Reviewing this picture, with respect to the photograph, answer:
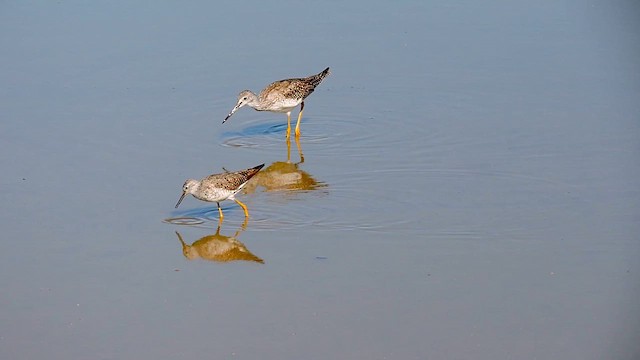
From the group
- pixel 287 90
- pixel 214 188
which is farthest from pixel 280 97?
pixel 214 188

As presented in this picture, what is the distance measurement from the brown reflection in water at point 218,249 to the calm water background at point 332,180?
0.12 m

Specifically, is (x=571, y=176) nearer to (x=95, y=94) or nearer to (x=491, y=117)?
(x=491, y=117)

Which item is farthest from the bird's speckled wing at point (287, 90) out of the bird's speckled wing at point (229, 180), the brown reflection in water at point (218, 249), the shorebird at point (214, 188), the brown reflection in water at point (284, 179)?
the brown reflection in water at point (218, 249)

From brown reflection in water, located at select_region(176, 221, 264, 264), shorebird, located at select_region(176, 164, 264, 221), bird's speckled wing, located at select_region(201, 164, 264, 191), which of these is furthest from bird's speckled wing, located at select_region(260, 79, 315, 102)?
brown reflection in water, located at select_region(176, 221, 264, 264)

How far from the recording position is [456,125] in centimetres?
1442

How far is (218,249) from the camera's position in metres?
11.4

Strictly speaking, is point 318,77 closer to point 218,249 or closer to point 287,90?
point 287,90

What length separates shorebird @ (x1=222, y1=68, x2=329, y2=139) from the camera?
15070mm

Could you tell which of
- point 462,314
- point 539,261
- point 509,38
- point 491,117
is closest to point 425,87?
point 491,117

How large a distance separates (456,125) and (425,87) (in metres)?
1.45

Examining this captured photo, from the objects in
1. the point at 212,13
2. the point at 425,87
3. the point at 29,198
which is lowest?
the point at 29,198

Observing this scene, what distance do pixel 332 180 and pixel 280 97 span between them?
8.13 feet

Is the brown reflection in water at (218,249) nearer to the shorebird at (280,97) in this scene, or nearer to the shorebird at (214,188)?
the shorebird at (214,188)

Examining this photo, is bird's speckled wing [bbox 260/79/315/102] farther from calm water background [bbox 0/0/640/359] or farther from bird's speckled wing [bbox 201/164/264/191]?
bird's speckled wing [bbox 201/164/264/191]
